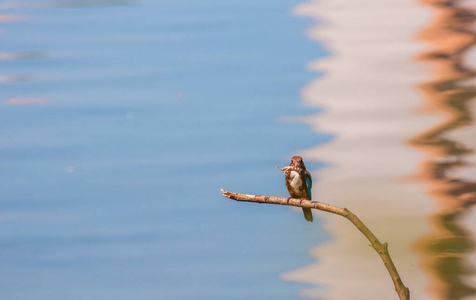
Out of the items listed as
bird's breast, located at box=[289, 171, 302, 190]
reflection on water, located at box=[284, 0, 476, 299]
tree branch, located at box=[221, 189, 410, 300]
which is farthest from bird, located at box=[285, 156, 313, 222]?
reflection on water, located at box=[284, 0, 476, 299]

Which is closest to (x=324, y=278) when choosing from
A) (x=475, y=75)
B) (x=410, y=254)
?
(x=410, y=254)

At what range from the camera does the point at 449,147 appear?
→ 7.87 meters

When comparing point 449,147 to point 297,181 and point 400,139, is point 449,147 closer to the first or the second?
point 400,139

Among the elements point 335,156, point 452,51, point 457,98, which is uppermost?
point 452,51

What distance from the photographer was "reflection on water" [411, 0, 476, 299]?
6.55 m

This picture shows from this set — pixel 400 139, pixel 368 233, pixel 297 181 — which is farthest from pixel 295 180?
pixel 400 139

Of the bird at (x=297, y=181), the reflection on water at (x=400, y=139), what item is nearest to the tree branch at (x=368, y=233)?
the bird at (x=297, y=181)

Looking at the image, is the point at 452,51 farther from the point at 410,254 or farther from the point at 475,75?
the point at 410,254

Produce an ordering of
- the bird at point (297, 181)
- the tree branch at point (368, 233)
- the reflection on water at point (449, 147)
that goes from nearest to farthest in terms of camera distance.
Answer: the tree branch at point (368, 233), the bird at point (297, 181), the reflection on water at point (449, 147)

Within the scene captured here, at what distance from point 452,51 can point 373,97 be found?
1.16 m

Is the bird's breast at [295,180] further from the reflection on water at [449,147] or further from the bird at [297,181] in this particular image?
the reflection on water at [449,147]

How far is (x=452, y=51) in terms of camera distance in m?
8.63

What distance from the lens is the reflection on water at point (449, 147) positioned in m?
6.55

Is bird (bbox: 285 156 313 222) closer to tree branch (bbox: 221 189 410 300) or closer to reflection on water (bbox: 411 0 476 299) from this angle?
tree branch (bbox: 221 189 410 300)
